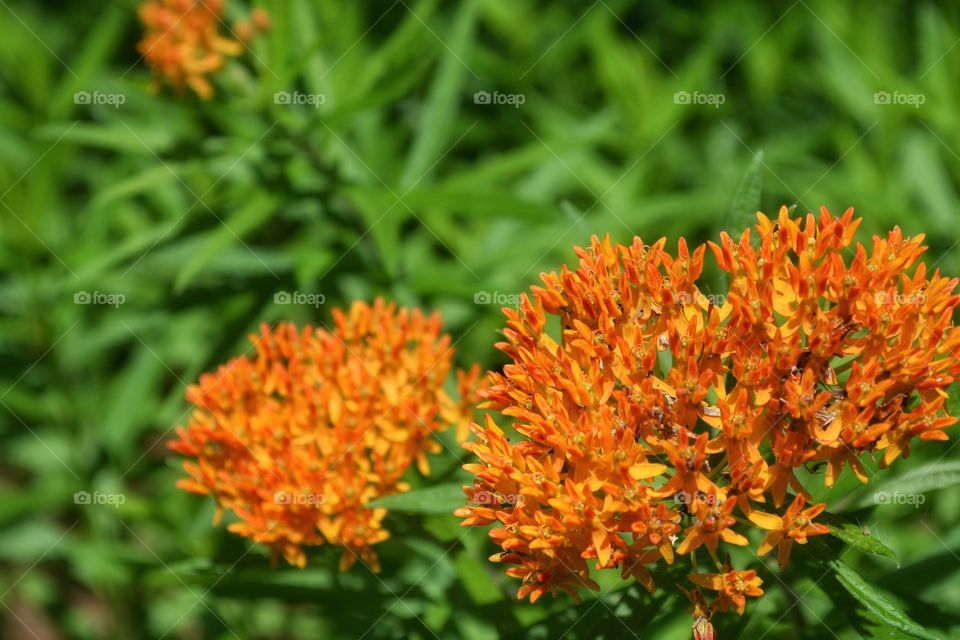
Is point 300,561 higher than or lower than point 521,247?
lower

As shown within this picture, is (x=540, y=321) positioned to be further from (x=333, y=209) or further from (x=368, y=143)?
(x=368, y=143)

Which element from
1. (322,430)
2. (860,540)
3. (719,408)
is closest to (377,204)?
(322,430)

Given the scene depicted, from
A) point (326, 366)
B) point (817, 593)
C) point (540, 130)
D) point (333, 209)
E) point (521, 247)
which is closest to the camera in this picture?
point (817, 593)

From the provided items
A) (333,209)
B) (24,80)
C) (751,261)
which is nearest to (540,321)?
(751,261)

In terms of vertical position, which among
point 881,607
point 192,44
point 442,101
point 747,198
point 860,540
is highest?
point 192,44

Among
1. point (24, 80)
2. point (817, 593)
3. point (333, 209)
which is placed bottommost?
point (817, 593)

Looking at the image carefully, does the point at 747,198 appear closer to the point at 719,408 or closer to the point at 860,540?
the point at 719,408

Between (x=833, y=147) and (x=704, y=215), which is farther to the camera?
(x=833, y=147)
